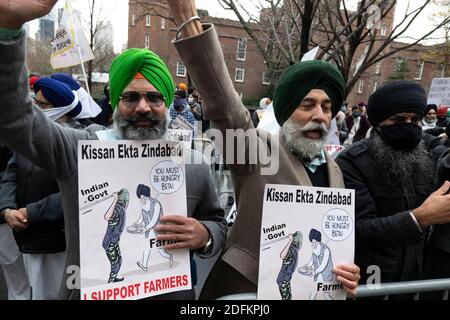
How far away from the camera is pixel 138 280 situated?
144 cm

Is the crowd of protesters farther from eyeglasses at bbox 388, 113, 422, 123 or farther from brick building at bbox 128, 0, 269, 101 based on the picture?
brick building at bbox 128, 0, 269, 101

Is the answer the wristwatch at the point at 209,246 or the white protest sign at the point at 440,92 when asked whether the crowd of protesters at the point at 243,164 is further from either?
the white protest sign at the point at 440,92

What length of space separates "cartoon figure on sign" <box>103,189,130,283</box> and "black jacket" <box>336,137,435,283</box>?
1.17m

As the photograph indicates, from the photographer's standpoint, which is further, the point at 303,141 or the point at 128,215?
the point at 303,141

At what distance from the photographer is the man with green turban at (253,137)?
53.6 inches

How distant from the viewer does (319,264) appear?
5.13 feet

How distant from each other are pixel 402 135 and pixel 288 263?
106 centimetres

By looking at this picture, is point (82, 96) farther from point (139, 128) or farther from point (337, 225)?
point (337, 225)

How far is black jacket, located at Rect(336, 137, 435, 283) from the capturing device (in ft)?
6.17

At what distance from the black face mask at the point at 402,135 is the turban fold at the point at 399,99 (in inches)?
2.8

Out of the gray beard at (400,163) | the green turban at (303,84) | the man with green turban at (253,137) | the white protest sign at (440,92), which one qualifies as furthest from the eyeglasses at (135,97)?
the white protest sign at (440,92)

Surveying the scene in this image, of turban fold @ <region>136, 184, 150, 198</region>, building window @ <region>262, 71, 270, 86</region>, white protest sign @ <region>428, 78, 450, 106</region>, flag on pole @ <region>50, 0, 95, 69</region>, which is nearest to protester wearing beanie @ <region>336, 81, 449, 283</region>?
turban fold @ <region>136, 184, 150, 198</region>

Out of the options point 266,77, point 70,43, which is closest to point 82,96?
point 70,43
